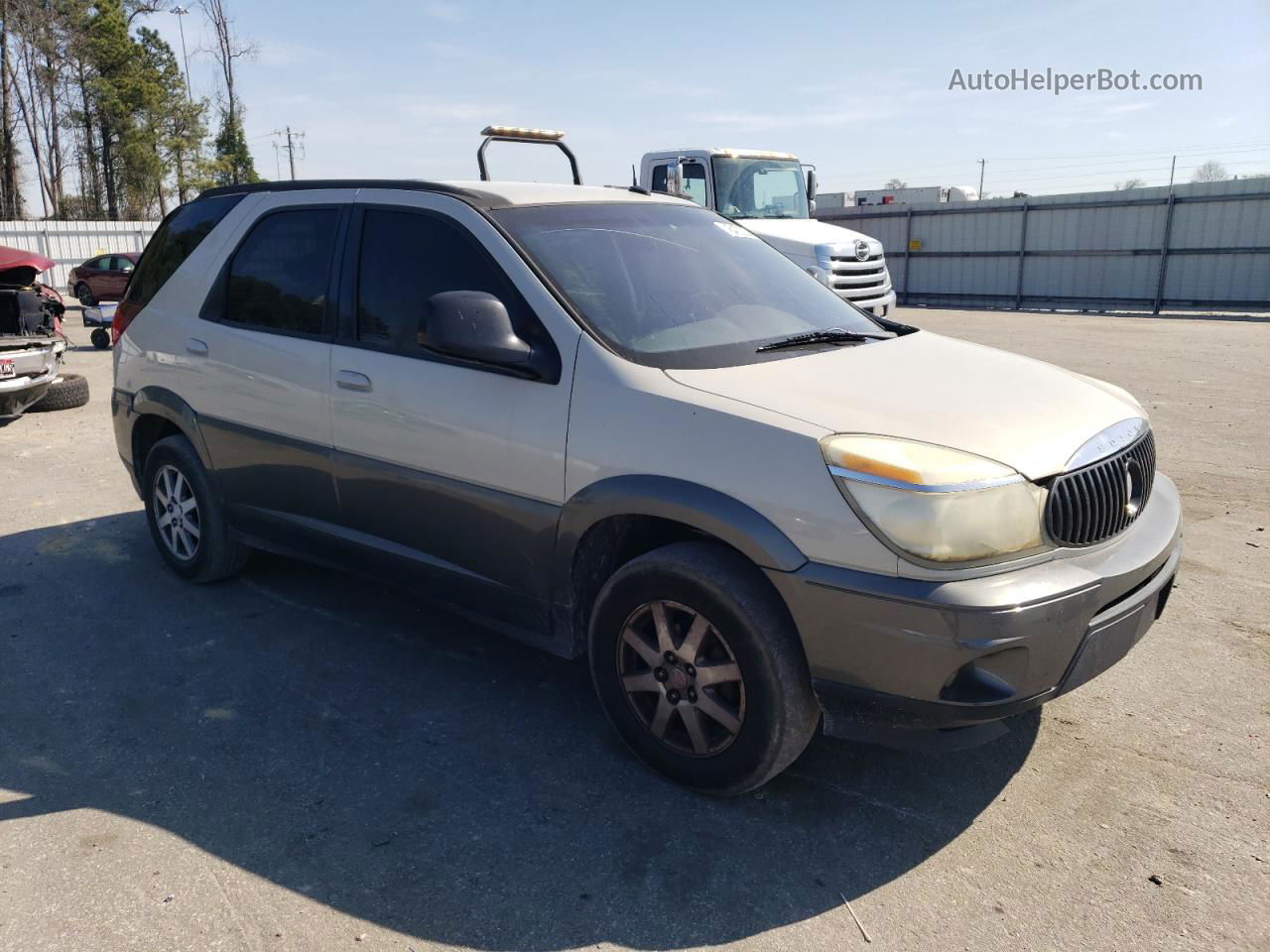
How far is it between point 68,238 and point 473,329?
112 feet

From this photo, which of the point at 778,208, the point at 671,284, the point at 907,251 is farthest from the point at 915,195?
the point at 671,284

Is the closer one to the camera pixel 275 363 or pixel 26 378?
pixel 275 363

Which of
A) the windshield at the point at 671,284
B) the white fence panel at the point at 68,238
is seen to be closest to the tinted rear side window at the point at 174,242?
the windshield at the point at 671,284

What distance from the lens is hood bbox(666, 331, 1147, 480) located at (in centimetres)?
277

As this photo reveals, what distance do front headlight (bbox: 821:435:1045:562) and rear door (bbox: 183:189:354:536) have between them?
2.31 metres

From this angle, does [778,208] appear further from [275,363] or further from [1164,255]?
[1164,255]

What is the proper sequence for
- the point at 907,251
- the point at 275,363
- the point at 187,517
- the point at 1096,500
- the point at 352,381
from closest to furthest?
the point at 1096,500, the point at 352,381, the point at 275,363, the point at 187,517, the point at 907,251

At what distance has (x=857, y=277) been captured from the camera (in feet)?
42.7

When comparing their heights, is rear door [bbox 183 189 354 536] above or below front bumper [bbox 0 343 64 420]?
above

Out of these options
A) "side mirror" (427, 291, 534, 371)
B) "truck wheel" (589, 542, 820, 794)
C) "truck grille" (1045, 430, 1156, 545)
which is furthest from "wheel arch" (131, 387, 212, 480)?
"truck grille" (1045, 430, 1156, 545)

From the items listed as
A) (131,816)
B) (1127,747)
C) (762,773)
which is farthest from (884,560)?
(131,816)

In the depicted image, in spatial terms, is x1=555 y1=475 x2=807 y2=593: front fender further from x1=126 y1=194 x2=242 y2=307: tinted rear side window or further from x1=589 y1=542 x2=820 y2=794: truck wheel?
x1=126 y1=194 x2=242 y2=307: tinted rear side window

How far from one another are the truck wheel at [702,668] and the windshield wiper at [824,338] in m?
0.90

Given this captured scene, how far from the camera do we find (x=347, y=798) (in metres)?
3.13
